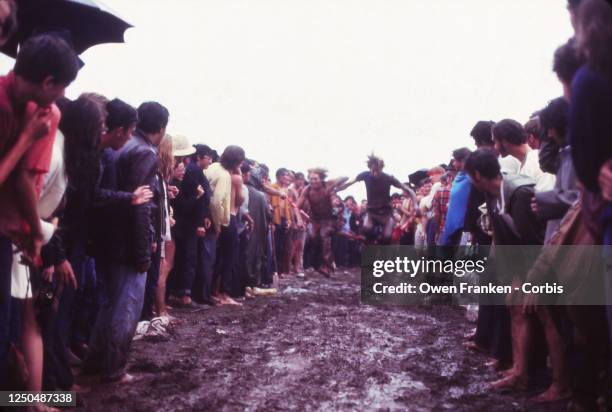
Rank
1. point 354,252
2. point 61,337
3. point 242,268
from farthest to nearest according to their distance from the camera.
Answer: point 354,252, point 242,268, point 61,337

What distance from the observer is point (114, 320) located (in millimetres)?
4188

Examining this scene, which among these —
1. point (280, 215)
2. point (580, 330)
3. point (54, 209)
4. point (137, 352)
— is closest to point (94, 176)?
point (54, 209)

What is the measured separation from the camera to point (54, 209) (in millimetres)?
3342

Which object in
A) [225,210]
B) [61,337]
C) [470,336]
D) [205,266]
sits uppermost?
[225,210]

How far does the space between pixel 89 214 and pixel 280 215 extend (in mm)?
9897

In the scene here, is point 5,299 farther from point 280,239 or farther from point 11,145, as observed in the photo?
point 280,239

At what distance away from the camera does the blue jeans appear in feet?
13.6

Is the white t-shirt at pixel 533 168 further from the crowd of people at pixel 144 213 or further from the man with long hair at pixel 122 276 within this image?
the man with long hair at pixel 122 276

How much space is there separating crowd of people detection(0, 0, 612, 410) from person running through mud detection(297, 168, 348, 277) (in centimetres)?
608

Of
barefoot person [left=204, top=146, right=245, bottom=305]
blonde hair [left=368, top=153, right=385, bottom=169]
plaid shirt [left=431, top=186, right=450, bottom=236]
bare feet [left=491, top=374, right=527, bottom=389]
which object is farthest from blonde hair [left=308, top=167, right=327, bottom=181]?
bare feet [left=491, top=374, right=527, bottom=389]

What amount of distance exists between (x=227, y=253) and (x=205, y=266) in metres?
0.87

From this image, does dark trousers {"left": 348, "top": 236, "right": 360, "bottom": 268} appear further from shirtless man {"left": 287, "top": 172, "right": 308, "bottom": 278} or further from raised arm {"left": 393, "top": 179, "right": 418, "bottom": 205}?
raised arm {"left": 393, "top": 179, "right": 418, "bottom": 205}

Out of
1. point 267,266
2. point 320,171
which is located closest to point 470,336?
point 267,266

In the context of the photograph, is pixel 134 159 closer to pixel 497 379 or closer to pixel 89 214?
pixel 89 214
